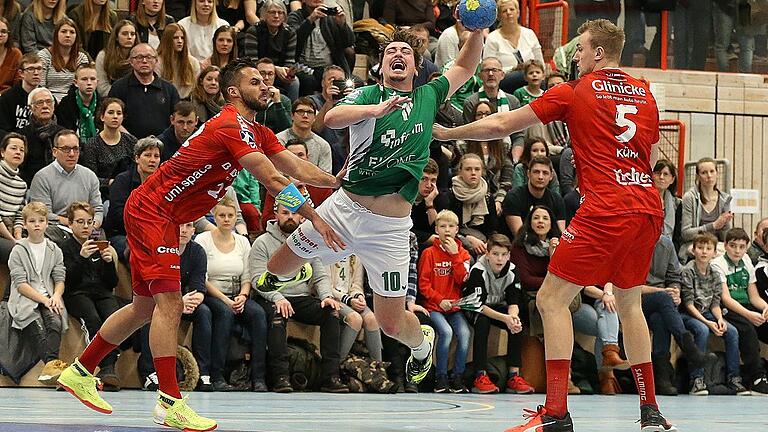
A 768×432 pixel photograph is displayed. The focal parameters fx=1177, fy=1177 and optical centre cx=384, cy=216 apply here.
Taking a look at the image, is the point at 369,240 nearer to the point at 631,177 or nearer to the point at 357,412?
the point at 357,412

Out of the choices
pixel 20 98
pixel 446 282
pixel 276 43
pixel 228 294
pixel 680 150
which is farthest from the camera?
pixel 680 150

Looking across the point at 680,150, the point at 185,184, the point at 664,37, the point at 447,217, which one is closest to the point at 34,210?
the point at 185,184

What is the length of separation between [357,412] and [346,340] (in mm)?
2953

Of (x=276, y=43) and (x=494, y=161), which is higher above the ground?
(x=276, y=43)

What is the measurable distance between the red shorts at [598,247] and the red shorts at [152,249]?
2.36 metres

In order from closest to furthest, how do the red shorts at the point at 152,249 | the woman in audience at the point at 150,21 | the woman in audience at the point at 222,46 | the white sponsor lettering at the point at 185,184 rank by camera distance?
the red shorts at the point at 152,249 → the white sponsor lettering at the point at 185,184 → the woman in audience at the point at 222,46 → the woman in audience at the point at 150,21

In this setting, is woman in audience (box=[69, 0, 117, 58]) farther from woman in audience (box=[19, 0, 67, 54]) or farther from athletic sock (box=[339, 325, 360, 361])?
athletic sock (box=[339, 325, 360, 361])

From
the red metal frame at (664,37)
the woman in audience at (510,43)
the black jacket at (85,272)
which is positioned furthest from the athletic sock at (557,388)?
the red metal frame at (664,37)

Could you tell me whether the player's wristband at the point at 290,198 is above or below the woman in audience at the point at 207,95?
below

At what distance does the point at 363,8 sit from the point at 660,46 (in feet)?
14.9

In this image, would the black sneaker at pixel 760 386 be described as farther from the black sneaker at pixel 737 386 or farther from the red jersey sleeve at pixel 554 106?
the red jersey sleeve at pixel 554 106

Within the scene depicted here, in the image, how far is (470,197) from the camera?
13.3 meters

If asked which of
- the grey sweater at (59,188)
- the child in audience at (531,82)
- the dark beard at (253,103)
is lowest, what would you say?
the grey sweater at (59,188)

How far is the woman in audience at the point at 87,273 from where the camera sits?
11.2m
